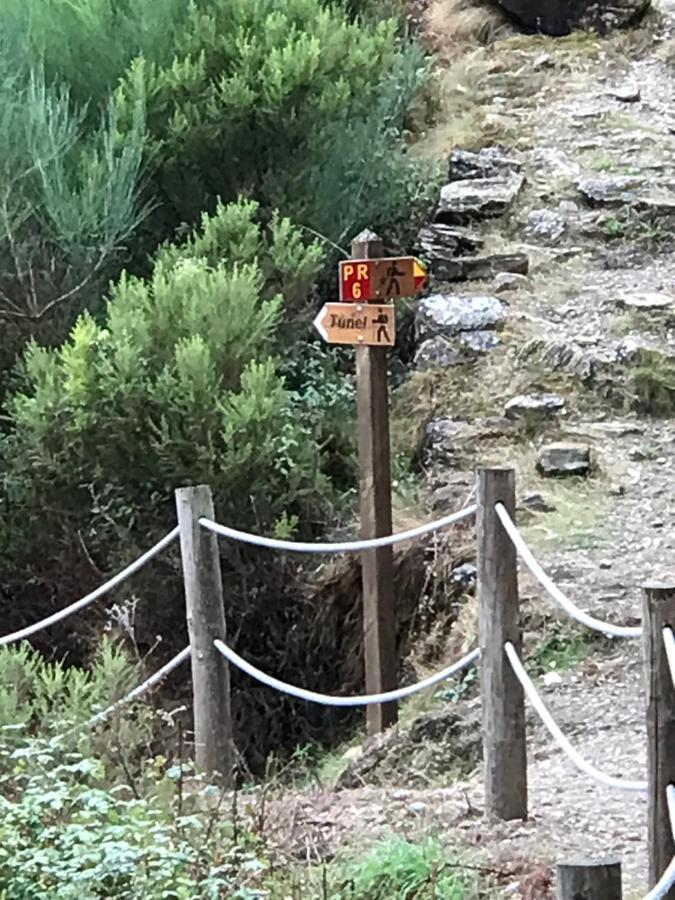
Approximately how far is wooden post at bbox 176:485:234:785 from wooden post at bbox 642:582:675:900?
213cm

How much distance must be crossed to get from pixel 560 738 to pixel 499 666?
1.25 ft

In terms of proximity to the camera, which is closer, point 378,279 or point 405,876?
point 405,876

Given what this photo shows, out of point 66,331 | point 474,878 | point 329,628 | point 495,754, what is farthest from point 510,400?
point 474,878

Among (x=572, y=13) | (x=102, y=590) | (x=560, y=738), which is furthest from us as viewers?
(x=572, y=13)

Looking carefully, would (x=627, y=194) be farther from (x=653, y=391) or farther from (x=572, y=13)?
(x=572, y=13)

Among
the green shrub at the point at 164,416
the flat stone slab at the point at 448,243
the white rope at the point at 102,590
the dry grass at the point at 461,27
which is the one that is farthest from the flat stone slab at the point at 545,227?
the white rope at the point at 102,590

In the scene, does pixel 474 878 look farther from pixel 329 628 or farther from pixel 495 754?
pixel 329 628

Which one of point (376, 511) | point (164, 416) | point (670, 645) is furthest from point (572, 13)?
point (670, 645)

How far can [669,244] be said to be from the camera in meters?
8.20

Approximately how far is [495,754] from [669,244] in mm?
5031

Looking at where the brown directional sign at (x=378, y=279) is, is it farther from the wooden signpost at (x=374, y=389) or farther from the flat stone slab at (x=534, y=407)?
the flat stone slab at (x=534, y=407)

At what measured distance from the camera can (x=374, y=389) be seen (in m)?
5.01

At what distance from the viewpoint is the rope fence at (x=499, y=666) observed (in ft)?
9.05

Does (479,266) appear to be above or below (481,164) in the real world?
below
